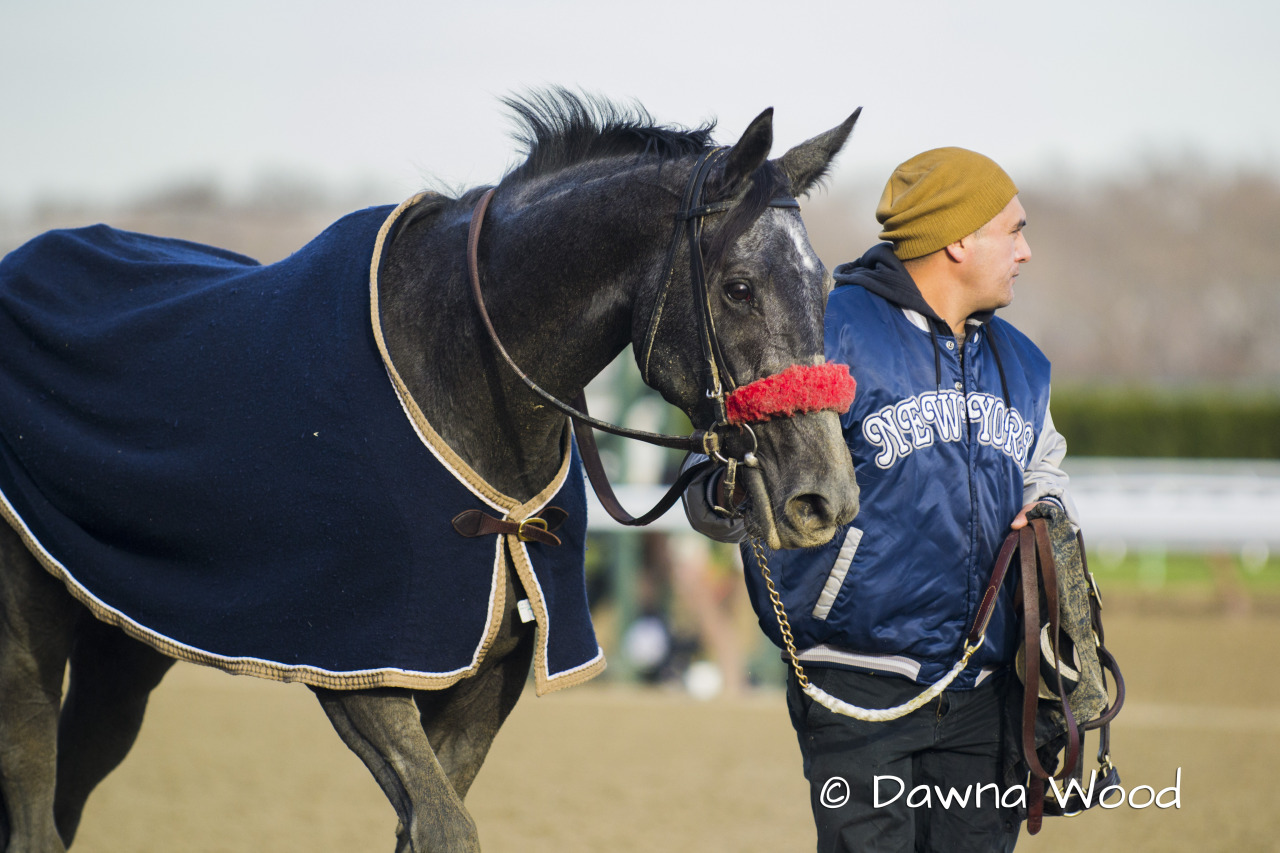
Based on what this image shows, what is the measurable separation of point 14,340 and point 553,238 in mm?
1216

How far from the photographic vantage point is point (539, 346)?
2.19 metres

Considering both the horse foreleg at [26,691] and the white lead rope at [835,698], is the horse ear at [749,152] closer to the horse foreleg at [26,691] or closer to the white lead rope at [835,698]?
the white lead rope at [835,698]

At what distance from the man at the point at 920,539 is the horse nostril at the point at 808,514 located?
341 millimetres

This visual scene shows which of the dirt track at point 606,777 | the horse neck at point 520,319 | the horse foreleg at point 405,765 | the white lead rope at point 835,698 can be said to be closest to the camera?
the horse foreleg at point 405,765

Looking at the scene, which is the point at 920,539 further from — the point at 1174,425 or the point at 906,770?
the point at 1174,425

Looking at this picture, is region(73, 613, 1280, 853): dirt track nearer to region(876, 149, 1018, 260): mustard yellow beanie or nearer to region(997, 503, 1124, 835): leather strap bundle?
region(997, 503, 1124, 835): leather strap bundle

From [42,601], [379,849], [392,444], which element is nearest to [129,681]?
[42,601]

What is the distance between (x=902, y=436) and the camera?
2.29m

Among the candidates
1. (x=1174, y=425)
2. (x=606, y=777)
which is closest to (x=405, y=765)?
(x=606, y=777)

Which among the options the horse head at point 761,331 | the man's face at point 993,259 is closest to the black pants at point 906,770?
the horse head at point 761,331

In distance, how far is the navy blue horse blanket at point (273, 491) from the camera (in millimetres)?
2105

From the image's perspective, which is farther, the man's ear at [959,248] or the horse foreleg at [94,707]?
the horse foreleg at [94,707]

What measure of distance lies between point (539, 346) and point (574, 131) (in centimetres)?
44

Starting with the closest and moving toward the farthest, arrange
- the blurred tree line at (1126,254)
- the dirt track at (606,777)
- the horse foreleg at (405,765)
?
the horse foreleg at (405,765) → the dirt track at (606,777) → the blurred tree line at (1126,254)
